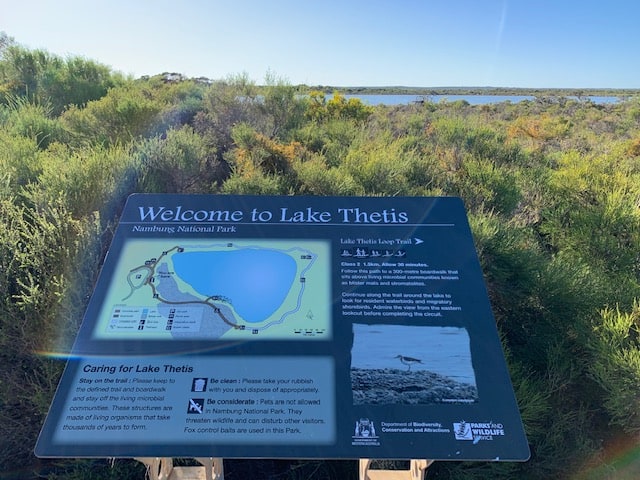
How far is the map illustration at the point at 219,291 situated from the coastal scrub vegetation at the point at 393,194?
→ 1.24 meters

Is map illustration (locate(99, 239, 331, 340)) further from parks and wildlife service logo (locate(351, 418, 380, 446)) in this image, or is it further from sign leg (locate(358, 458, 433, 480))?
sign leg (locate(358, 458, 433, 480))

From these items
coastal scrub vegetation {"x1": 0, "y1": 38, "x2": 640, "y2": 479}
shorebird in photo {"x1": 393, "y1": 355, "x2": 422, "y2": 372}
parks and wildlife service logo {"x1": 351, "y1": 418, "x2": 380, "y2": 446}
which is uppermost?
shorebird in photo {"x1": 393, "y1": 355, "x2": 422, "y2": 372}

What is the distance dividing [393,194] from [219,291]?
4.01 metres

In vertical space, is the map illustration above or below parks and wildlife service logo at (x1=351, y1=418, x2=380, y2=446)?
above

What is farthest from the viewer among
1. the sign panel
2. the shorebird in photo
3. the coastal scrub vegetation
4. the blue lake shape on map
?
the coastal scrub vegetation

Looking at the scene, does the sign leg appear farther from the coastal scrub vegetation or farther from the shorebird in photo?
the coastal scrub vegetation

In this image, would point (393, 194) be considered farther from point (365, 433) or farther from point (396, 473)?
point (365, 433)

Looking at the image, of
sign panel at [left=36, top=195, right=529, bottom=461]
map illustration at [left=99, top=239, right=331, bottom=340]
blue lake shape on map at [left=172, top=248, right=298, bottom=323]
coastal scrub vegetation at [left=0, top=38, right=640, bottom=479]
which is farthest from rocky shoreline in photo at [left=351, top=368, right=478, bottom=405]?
coastal scrub vegetation at [left=0, top=38, right=640, bottom=479]

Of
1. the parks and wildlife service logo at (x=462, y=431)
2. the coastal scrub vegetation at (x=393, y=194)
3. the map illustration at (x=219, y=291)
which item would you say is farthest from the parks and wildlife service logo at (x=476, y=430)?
the coastal scrub vegetation at (x=393, y=194)

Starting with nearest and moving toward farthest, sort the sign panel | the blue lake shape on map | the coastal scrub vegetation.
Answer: the sign panel
the blue lake shape on map
the coastal scrub vegetation

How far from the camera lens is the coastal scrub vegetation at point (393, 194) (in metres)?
2.90

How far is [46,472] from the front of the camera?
2811 mm

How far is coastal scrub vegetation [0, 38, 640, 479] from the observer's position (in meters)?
2.90

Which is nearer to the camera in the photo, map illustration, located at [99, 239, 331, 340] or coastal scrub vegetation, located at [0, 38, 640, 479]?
map illustration, located at [99, 239, 331, 340]
